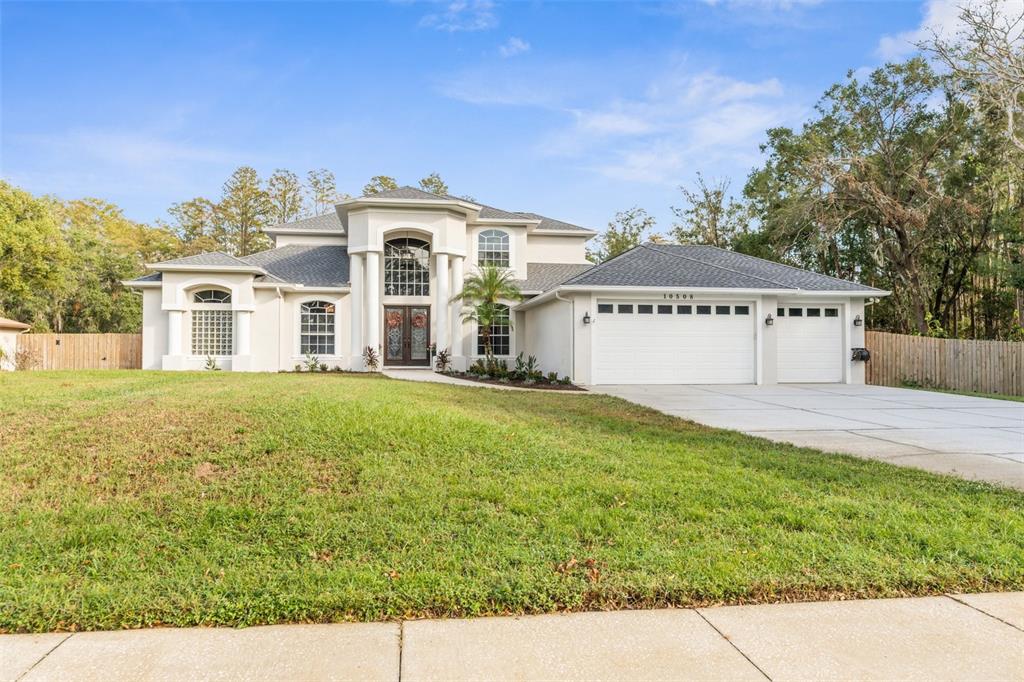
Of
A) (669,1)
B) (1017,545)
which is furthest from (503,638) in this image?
(669,1)

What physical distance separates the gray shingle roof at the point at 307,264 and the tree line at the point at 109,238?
2.43 m

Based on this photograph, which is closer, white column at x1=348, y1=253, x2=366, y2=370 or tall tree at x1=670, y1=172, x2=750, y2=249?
white column at x1=348, y1=253, x2=366, y2=370

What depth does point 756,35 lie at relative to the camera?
13.1m

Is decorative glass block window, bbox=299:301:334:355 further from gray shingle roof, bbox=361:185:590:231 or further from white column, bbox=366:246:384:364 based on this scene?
gray shingle roof, bbox=361:185:590:231

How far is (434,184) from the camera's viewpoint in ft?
115

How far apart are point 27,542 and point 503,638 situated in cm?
328

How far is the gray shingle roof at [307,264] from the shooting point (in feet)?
64.0

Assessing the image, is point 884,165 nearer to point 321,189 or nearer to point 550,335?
point 550,335

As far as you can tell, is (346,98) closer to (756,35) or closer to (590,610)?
(756,35)

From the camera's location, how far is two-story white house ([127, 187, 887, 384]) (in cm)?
1530

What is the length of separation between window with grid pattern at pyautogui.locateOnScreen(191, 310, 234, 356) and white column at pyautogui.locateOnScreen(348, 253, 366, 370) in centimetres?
380

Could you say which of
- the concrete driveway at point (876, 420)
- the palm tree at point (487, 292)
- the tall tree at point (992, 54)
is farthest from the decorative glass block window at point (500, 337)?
the tall tree at point (992, 54)

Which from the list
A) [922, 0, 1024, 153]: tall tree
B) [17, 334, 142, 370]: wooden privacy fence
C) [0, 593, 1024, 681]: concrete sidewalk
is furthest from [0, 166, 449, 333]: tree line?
[922, 0, 1024, 153]: tall tree

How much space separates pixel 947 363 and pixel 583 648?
709 inches
